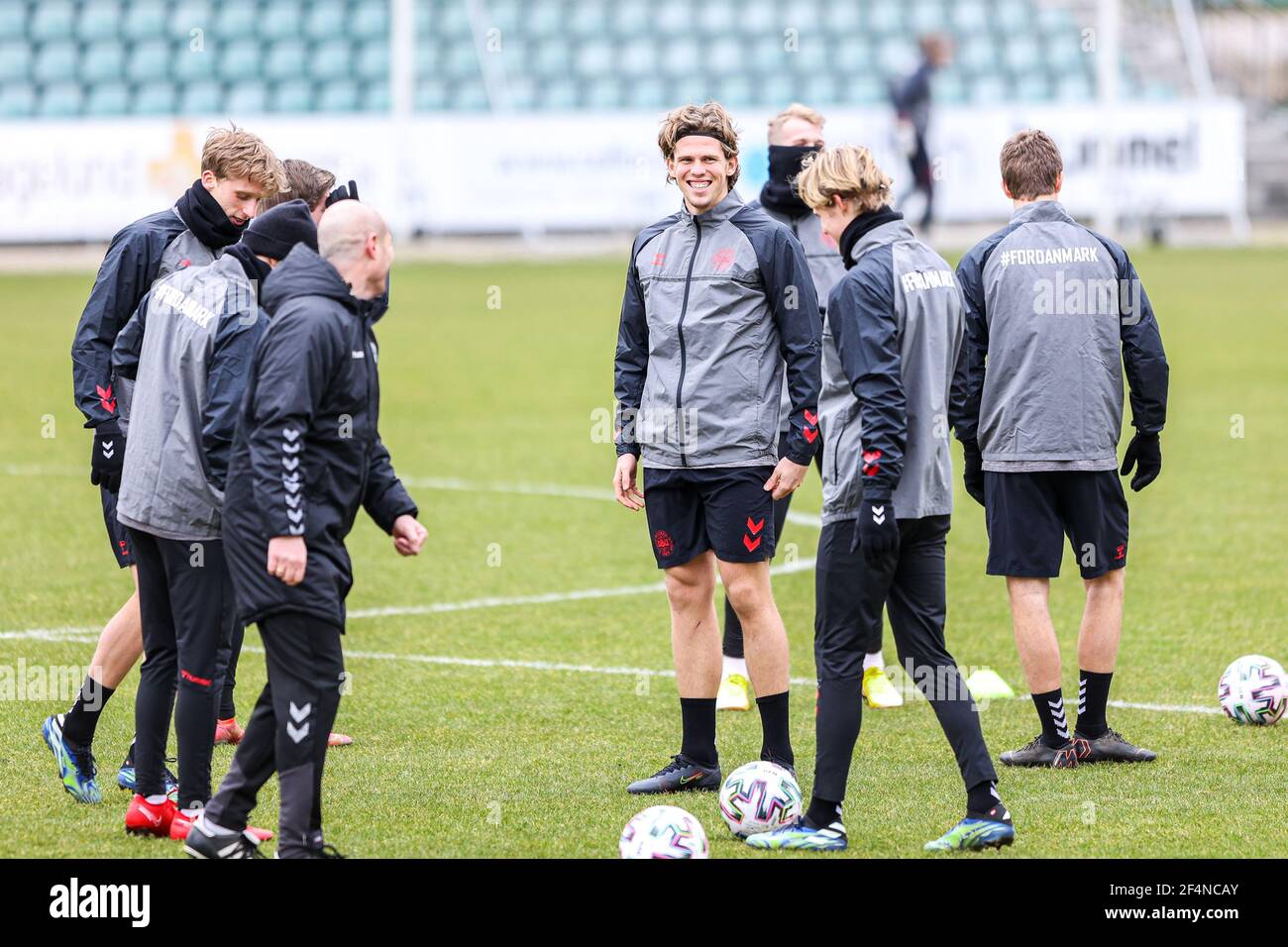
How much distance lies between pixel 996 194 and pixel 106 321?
2497 centimetres

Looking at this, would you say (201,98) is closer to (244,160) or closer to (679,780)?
(244,160)

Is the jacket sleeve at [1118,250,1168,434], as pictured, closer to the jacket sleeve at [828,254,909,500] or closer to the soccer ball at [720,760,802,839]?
the jacket sleeve at [828,254,909,500]

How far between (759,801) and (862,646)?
615 millimetres

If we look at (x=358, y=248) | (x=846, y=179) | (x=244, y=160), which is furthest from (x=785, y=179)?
(x=358, y=248)

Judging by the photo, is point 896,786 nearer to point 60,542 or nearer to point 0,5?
point 60,542

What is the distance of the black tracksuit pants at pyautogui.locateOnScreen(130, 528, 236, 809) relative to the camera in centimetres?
555

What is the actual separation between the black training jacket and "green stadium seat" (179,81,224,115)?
91.2 feet

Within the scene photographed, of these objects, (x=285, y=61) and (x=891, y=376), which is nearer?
(x=891, y=376)

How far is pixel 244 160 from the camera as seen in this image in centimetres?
591

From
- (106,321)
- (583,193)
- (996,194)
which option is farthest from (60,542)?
(996,194)

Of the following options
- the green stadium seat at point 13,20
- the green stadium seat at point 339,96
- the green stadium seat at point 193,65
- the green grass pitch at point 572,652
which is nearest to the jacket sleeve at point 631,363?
the green grass pitch at point 572,652

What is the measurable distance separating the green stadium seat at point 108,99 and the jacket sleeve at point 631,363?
89.1 ft

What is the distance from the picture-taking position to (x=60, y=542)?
11109 millimetres

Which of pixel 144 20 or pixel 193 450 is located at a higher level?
pixel 144 20
